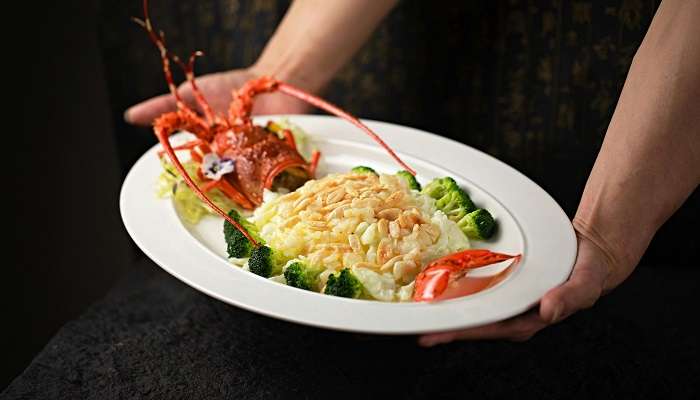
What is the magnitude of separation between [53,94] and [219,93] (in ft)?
2.42

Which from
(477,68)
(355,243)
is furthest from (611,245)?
(477,68)

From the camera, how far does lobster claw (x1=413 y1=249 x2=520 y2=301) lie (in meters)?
1.65

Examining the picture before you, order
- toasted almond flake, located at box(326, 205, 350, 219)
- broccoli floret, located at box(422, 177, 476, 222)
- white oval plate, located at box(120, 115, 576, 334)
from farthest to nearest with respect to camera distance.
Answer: broccoli floret, located at box(422, 177, 476, 222) → toasted almond flake, located at box(326, 205, 350, 219) → white oval plate, located at box(120, 115, 576, 334)

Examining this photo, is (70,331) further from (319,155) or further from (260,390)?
(319,155)

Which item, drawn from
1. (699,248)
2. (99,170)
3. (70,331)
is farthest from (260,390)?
(699,248)

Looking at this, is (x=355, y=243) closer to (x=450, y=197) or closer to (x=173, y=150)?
(x=450, y=197)

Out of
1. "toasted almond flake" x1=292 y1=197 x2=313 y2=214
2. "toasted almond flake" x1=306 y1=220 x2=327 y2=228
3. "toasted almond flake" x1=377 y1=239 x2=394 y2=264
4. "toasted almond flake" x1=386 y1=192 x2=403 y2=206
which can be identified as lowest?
"toasted almond flake" x1=377 y1=239 x2=394 y2=264

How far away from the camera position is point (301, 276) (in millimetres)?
1744

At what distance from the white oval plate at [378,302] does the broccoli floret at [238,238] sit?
44mm

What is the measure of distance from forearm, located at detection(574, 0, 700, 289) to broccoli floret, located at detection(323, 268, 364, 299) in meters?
0.64

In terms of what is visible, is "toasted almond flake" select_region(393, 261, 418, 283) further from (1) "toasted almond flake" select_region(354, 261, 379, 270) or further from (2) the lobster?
(2) the lobster

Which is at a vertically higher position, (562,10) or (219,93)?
(562,10)

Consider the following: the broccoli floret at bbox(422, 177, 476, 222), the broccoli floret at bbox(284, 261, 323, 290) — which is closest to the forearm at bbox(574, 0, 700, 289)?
the broccoli floret at bbox(422, 177, 476, 222)

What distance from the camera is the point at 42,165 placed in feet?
10.1
